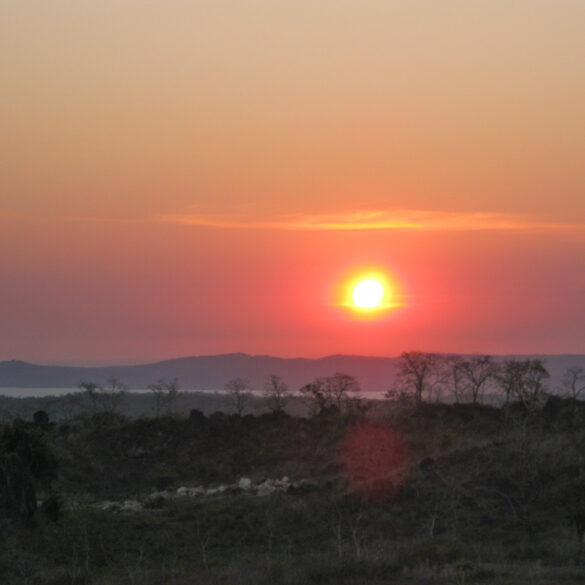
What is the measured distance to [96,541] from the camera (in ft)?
106

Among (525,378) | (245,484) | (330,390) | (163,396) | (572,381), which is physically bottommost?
(245,484)

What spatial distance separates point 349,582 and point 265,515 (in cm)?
1617

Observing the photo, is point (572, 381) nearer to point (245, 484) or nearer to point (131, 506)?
point (245, 484)

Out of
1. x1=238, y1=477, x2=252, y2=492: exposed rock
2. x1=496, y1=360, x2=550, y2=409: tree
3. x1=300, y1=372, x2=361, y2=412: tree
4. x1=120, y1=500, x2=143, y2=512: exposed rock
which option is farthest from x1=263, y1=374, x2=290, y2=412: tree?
x1=120, y1=500, x2=143, y2=512: exposed rock

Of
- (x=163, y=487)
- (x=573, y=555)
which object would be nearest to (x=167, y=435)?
(x=163, y=487)

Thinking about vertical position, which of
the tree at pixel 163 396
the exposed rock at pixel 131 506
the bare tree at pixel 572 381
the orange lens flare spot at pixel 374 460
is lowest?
the exposed rock at pixel 131 506

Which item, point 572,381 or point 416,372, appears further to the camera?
point 572,381

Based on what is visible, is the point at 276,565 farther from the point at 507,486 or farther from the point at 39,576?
the point at 507,486

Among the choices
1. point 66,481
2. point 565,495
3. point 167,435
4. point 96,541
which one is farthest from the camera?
point 167,435

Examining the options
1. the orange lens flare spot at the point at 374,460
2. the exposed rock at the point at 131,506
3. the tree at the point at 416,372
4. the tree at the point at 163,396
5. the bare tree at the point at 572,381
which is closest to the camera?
the orange lens flare spot at the point at 374,460

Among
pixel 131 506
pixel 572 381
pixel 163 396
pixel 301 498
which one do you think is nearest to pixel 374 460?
pixel 301 498

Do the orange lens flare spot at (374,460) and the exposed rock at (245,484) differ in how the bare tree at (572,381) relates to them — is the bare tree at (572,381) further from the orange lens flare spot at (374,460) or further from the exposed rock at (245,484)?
the exposed rock at (245,484)

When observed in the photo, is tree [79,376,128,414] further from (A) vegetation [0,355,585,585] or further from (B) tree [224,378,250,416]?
(A) vegetation [0,355,585,585]

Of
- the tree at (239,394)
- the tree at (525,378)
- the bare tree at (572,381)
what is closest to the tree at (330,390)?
the tree at (239,394)
